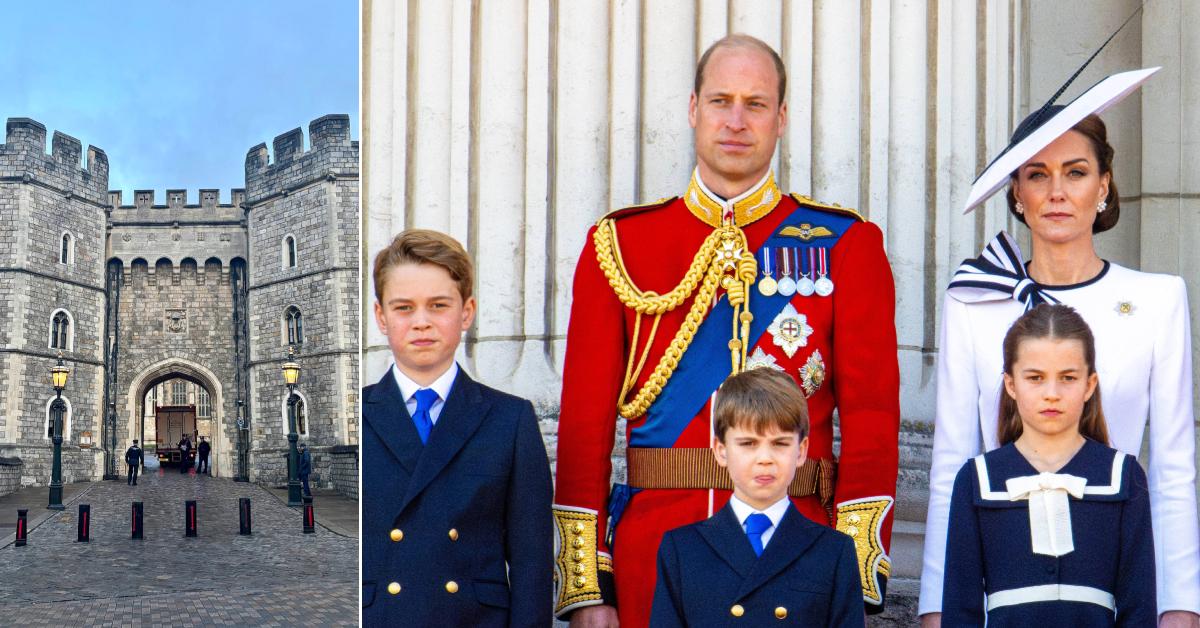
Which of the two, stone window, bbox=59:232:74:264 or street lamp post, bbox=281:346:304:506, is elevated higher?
stone window, bbox=59:232:74:264

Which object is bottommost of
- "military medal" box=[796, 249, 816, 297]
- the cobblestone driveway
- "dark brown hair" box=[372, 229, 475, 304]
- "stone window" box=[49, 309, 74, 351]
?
the cobblestone driveway

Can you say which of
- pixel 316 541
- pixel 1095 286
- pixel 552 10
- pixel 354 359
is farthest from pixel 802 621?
pixel 552 10

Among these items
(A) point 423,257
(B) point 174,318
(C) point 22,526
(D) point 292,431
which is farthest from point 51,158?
(A) point 423,257

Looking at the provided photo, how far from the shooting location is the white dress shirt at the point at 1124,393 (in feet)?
7.95

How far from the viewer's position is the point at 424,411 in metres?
2.48

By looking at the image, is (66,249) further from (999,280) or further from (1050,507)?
(1050,507)

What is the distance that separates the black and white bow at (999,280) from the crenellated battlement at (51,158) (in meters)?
2.31

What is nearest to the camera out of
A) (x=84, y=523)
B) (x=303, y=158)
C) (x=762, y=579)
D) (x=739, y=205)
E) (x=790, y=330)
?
(x=762, y=579)

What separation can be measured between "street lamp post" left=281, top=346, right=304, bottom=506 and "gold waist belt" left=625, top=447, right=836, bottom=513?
43.1 inches

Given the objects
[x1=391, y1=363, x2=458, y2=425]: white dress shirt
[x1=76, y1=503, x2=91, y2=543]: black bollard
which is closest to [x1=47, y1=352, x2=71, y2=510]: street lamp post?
[x1=76, y1=503, x2=91, y2=543]: black bollard

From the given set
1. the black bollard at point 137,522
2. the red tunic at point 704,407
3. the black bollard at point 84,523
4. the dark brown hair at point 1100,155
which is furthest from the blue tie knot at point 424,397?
the black bollard at point 84,523

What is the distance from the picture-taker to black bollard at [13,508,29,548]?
140 inches

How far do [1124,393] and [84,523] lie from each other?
2.99 m

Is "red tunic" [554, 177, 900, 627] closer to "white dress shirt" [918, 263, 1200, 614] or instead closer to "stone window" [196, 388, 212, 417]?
"white dress shirt" [918, 263, 1200, 614]
